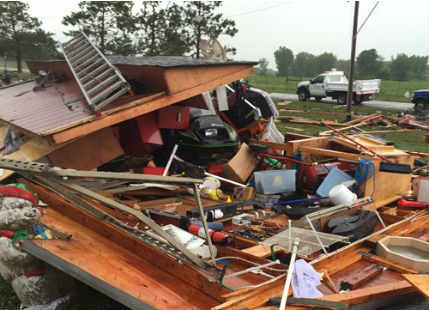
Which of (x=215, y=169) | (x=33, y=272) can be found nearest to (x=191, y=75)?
(x=215, y=169)

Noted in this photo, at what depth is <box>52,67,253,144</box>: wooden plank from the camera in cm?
385

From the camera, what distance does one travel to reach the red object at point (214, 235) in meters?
3.50

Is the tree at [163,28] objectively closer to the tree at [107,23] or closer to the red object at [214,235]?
the tree at [107,23]

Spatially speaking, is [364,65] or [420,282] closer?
[420,282]

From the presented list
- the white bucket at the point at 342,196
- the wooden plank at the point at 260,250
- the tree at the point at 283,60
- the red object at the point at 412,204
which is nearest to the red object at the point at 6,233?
the wooden plank at the point at 260,250

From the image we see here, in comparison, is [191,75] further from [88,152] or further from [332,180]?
[332,180]

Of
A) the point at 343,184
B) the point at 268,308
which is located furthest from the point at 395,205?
the point at 268,308

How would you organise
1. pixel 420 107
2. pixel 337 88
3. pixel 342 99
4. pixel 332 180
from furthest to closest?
1. pixel 337 88
2. pixel 342 99
3. pixel 420 107
4. pixel 332 180

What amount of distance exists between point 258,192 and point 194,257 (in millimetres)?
2697

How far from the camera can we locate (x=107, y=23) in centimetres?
2567

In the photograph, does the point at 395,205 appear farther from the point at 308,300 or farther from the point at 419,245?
the point at 308,300

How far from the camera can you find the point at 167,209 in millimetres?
4641

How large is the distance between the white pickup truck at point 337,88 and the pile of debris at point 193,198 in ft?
55.3

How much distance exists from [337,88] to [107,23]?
1610cm
